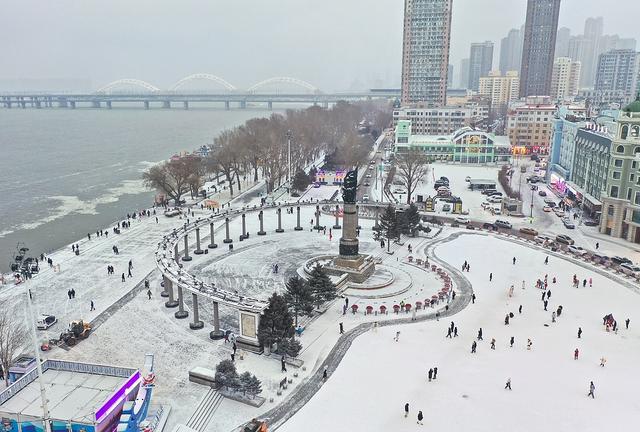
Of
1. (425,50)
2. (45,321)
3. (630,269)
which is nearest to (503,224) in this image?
(630,269)

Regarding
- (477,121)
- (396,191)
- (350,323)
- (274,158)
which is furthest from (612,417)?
(477,121)

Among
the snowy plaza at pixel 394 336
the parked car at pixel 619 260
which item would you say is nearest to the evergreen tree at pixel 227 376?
the snowy plaza at pixel 394 336

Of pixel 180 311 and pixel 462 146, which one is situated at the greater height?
pixel 462 146

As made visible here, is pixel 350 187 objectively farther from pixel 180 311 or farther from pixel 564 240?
pixel 564 240

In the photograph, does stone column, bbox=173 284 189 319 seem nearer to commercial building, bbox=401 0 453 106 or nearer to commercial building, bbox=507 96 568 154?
commercial building, bbox=507 96 568 154

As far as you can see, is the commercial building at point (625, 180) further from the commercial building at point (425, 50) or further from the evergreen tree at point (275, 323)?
the commercial building at point (425, 50)

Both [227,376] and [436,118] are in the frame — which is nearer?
[227,376]

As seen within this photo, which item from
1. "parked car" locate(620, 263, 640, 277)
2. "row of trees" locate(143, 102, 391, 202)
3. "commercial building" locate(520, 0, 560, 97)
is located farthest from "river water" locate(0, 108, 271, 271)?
"commercial building" locate(520, 0, 560, 97)

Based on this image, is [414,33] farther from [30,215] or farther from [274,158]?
[30,215]

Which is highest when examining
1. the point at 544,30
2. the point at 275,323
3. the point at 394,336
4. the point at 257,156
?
the point at 544,30
